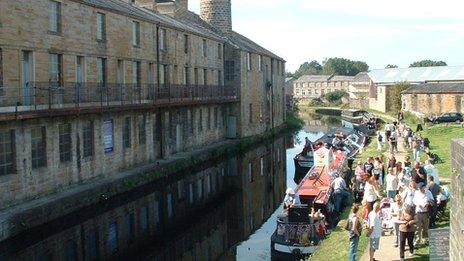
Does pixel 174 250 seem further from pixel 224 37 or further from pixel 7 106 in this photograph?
pixel 224 37

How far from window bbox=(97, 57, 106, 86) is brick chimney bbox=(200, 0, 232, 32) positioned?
2113 cm

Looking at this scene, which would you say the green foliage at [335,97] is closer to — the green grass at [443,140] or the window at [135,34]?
the green grass at [443,140]

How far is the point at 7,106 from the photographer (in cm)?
1925

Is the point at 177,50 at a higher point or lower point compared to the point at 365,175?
higher

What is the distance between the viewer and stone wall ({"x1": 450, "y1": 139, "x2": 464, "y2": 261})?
7.61m

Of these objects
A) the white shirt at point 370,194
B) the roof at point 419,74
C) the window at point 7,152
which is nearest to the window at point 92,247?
the window at point 7,152

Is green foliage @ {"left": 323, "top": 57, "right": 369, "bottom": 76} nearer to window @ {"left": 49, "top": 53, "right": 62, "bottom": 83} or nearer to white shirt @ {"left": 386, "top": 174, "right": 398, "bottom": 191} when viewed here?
window @ {"left": 49, "top": 53, "right": 62, "bottom": 83}

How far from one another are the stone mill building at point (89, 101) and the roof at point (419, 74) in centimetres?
4730

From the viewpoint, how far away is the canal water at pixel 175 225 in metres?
17.2

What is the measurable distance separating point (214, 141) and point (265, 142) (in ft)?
23.9

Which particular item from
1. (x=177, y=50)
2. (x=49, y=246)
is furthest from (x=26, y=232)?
(x=177, y=50)

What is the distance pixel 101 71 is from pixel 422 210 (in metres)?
17.0

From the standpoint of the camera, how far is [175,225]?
20984 mm

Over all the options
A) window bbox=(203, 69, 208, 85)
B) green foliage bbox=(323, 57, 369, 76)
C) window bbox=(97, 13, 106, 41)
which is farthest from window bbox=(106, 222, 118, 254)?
green foliage bbox=(323, 57, 369, 76)
